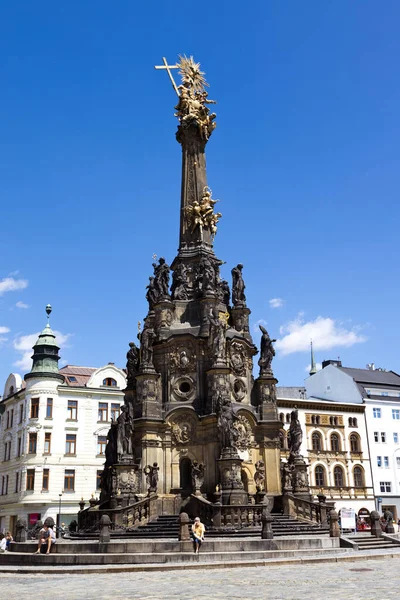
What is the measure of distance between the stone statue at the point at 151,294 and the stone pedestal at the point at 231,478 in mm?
8730

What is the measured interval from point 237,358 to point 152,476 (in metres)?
7.04

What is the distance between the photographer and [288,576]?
655 inches

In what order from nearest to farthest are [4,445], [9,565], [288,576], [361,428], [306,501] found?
[288,576]
[9,565]
[306,501]
[4,445]
[361,428]

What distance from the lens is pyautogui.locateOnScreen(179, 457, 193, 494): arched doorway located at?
1126 inches

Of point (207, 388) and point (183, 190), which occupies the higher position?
point (183, 190)

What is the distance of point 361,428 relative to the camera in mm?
59812

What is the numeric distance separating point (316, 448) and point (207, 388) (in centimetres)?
3132

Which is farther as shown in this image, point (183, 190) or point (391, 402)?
Answer: point (391, 402)

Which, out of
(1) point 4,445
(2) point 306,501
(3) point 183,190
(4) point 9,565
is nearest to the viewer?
(4) point 9,565

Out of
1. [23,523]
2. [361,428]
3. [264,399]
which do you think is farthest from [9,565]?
[361,428]

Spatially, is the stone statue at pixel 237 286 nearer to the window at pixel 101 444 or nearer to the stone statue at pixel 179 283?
the stone statue at pixel 179 283

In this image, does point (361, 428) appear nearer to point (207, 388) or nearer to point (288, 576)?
point (207, 388)

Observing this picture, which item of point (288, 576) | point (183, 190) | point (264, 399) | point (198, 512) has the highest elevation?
point (183, 190)

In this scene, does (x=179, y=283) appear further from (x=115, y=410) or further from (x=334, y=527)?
(x=115, y=410)
